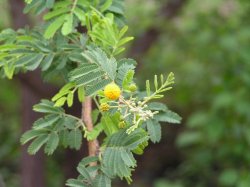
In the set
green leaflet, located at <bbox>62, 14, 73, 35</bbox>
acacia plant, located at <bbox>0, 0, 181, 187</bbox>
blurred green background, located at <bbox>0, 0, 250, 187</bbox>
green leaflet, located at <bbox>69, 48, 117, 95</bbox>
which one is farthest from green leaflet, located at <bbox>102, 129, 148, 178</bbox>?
blurred green background, located at <bbox>0, 0, 250, 187</bbox>

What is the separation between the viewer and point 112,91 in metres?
0.89

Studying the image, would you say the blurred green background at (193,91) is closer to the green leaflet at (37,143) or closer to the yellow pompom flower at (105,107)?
the green leaflet at (37,143)

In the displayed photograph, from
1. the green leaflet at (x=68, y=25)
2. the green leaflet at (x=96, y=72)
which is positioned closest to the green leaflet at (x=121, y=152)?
the green leaflet at (x=96, y=72)

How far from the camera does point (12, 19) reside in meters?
2.32

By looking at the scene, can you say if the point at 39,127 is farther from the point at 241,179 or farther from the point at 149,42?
the point at 149,42

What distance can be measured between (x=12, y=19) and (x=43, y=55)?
4.07ft

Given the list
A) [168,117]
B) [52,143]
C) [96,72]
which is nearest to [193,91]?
[168,117]

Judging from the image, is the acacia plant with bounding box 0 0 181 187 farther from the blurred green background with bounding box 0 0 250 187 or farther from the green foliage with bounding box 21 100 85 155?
the blurred green background with bounding box 0 0 250 187

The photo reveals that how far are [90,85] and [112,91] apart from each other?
0.25 ft

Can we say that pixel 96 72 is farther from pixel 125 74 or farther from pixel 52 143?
pixel 52 143

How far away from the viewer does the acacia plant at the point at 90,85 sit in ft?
3.10

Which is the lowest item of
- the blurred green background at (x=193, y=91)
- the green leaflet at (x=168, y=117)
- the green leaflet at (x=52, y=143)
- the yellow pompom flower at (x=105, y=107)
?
the blurred green background at (x=193, y=91)

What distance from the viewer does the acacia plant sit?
95 centimetres

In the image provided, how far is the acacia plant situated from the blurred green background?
108 centimetres
